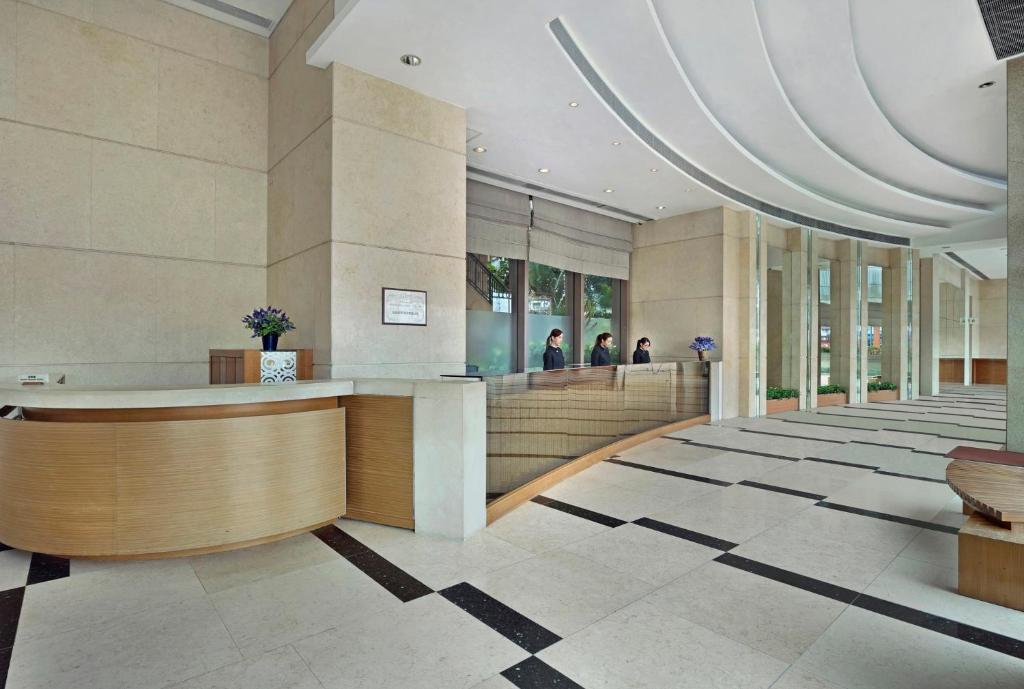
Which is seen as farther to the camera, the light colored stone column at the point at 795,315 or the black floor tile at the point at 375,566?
the light colored stone column at the point at 795,315

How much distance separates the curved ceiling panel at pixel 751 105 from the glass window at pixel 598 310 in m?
3.89

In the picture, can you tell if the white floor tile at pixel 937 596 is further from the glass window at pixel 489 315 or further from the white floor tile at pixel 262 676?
the glass window at pixel 489 315

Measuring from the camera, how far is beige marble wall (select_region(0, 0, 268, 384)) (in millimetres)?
4836

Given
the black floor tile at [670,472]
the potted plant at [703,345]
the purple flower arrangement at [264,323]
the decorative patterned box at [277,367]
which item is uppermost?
the purple flower arrangement at [264,323]

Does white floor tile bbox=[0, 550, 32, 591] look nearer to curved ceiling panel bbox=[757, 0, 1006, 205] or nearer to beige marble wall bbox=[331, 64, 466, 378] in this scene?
beige marble wall bbox=[331, 64, 466, 378]

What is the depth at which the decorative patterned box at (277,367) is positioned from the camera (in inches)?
166

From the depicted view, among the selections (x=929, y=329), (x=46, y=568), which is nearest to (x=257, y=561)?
(x=46, y=568)

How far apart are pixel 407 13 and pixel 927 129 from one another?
7.91 meters

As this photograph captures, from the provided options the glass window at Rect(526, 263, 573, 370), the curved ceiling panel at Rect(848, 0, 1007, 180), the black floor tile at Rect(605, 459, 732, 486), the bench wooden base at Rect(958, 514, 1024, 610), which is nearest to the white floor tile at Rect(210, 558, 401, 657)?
the bench wooden base at Rect(958, 514, 1024, 610)

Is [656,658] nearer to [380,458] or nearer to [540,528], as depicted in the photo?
[540,528]

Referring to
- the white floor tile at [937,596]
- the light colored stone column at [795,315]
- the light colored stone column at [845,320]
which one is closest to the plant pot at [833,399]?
the light colored stone column at [845,320]

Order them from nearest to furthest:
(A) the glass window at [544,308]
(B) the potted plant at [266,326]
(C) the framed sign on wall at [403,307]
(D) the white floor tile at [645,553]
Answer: (D) the white floor tile at [645,553]
(B) the potted plant at [266,326]
(C) the framed sign on wall at [403,307]
(A) the glass window at [544,308]

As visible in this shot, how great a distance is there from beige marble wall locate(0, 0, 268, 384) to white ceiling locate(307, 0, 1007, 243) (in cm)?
182

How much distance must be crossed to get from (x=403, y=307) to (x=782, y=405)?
9.58m
